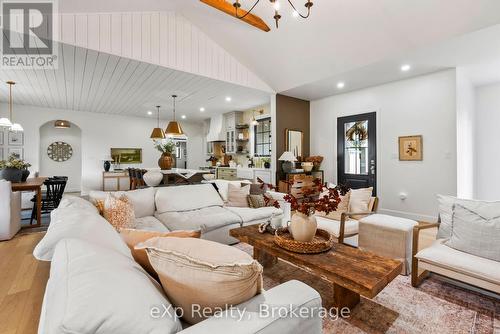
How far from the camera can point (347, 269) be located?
1.62 metres

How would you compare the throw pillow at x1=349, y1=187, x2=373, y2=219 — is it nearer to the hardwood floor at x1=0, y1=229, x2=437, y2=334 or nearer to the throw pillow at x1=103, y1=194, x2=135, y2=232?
the hardwood floor at x1=0, y1=229, x2=437, y2=334

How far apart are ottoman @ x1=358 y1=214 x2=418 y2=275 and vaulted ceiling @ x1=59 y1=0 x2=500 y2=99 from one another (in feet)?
8.31

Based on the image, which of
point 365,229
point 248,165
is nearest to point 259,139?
point 248,165

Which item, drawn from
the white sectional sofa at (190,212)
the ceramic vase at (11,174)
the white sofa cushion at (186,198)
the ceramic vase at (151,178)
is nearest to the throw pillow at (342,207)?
the white sectional sofa at (190,212)

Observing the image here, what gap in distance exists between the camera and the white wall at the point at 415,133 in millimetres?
4211

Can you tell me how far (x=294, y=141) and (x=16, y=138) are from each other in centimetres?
788

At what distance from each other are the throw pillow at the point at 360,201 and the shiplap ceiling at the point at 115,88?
3371mm

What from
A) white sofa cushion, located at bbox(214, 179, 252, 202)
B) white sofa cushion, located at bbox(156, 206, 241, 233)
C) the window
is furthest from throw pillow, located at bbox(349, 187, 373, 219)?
the window

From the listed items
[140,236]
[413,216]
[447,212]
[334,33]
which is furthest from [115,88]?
[413,216]

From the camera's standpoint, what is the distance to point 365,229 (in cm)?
273

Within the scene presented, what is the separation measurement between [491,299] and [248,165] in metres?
6.08

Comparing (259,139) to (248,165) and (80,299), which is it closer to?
(248,165)

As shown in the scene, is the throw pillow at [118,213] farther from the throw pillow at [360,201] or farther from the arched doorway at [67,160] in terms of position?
the arched doorway at [67,160]

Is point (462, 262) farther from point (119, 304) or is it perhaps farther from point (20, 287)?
point (20, 287)
